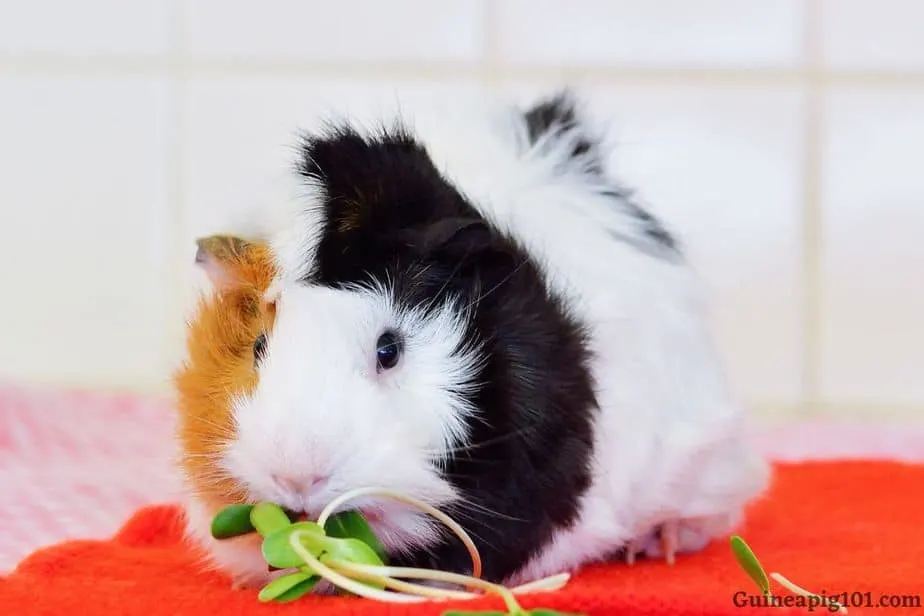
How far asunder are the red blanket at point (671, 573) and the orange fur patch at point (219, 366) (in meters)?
0.09

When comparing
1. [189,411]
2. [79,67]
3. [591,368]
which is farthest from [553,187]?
[79,67]

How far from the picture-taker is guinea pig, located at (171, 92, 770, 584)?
756 mm

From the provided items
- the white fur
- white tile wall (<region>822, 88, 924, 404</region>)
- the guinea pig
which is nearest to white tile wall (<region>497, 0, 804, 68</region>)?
white tile wall (<region>822, 88, 924, 404</region>)

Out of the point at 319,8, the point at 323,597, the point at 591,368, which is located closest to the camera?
the point at 323,597

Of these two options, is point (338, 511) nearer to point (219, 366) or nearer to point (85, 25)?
point (219, 366)

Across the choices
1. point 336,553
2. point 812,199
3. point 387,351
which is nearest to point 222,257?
point 387,351

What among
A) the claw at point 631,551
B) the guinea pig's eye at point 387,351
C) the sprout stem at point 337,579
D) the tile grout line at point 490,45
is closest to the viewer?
the sprout stem at point 337,579

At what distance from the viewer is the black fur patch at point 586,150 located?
1101mm

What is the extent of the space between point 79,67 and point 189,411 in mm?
1251

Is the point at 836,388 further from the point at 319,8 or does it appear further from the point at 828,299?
the point at 319,8

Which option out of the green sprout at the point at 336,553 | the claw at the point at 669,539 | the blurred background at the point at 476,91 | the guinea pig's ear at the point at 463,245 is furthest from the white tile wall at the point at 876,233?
the green sprout at the point at 336,553

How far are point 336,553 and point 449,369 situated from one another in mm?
164

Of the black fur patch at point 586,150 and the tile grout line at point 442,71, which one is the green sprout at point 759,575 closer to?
the black fur patch at point 586,150

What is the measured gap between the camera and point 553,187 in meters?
1.05
